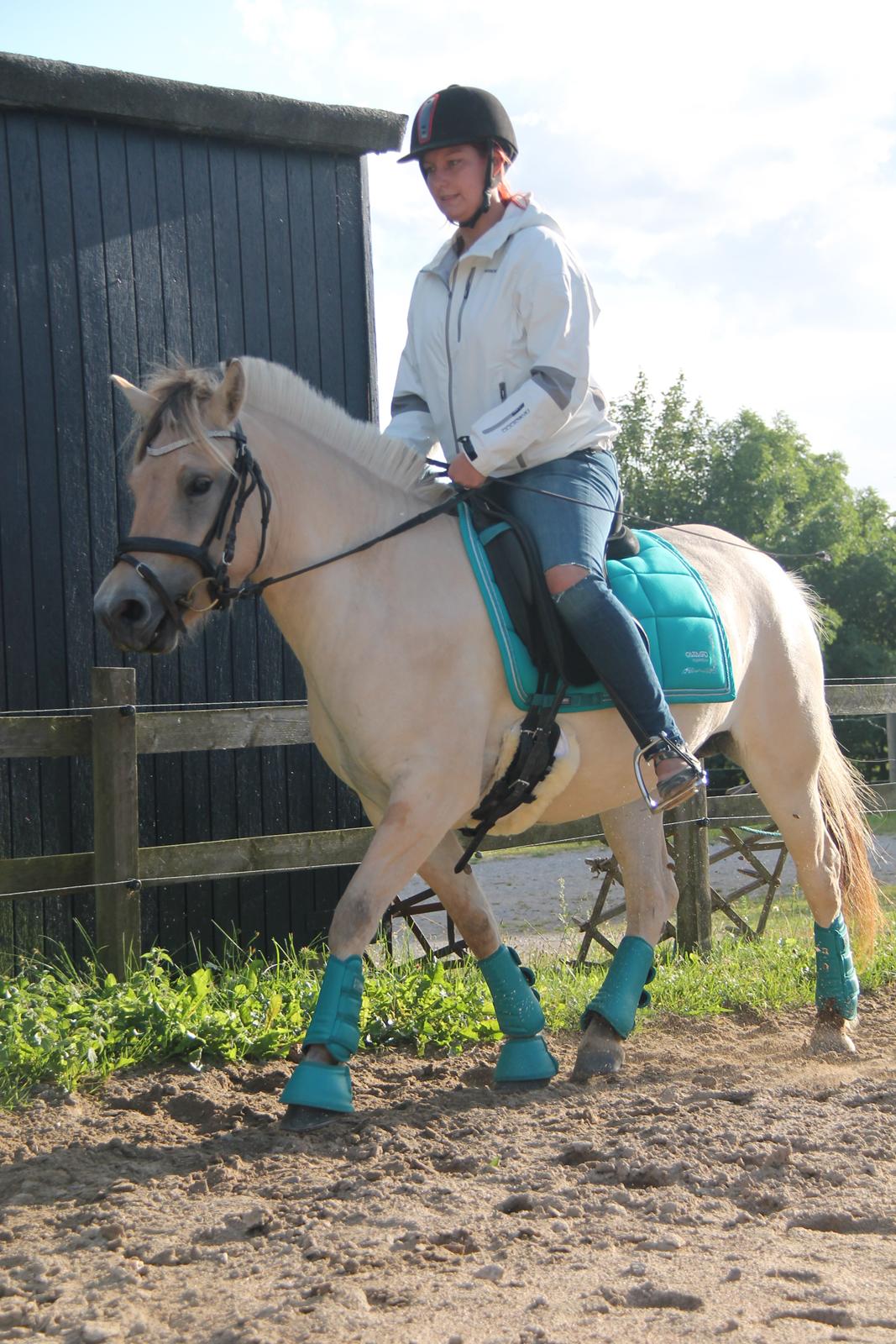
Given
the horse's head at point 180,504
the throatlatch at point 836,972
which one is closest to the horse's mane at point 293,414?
the horse's head at point 180,504

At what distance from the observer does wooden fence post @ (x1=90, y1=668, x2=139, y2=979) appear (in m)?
4.95

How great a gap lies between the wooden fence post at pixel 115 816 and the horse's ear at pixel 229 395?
1.63 m

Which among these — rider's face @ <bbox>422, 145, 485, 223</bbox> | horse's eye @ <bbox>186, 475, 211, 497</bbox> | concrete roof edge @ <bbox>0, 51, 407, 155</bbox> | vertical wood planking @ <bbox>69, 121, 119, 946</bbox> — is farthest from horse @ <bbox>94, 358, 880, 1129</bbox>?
concrete roof edge @ <bbox>0, 51, 407, 155</bbox>

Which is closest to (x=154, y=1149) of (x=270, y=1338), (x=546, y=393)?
(x=270, y=1338)

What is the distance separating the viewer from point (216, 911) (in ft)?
21.3

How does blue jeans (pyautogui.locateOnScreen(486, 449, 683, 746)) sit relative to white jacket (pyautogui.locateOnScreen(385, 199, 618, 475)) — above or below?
below

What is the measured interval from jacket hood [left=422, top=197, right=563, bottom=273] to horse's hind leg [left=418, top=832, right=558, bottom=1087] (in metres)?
2.05

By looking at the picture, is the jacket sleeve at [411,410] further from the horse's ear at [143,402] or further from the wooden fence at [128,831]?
the wooden fence at [128,831]

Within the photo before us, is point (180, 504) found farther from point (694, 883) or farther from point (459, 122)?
point (694, 883)

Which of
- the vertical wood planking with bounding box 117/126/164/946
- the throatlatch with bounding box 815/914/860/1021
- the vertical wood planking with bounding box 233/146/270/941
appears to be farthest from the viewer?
the vertical wood planking with bounding box 233/146/270/941

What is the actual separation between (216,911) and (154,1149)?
9.43ft

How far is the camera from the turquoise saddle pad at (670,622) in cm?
423

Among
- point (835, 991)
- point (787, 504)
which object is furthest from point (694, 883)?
point (787, 504)

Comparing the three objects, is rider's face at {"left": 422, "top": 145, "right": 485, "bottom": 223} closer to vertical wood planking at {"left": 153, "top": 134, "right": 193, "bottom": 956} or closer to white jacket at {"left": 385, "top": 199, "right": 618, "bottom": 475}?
white jacket at {"left": 385, "top": 199, "right": 618, "bottom": 475}
